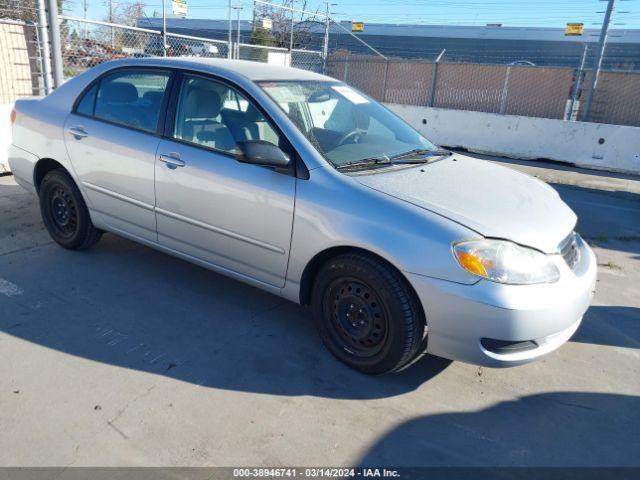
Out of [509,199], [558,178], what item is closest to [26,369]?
[509,199]

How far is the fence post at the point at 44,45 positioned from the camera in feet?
25.0

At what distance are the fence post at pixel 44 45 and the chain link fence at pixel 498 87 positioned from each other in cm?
915

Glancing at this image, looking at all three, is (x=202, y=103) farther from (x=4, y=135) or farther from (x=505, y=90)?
(x=505, y=90)

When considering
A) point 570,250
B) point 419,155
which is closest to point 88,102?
point 419,155

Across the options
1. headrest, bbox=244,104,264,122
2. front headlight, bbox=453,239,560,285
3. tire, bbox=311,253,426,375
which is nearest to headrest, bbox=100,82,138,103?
headrest, bbox=244,104,264,122

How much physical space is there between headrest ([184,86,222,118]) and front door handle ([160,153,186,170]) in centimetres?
32

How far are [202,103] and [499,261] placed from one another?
7.60 ft

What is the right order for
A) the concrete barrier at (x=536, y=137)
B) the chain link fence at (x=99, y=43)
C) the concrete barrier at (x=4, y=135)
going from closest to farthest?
the concrete barrier at (x=4, y=135)
the chain link fence at (x=99, y=43)
the concrete barrier at (x=536, y=137)

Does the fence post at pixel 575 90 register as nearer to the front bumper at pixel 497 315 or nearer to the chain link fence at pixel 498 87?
the chain link fence at pixel 498 87

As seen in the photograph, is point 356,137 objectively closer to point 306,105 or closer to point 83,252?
point 306,105

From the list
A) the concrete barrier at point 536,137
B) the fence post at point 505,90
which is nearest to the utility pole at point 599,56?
the concrete barrier at point 536,137

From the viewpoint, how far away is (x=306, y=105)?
3.75 meters

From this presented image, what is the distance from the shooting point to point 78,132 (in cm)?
A: 436

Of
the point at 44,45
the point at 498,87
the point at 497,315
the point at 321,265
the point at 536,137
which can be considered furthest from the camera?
the point at 498,87
